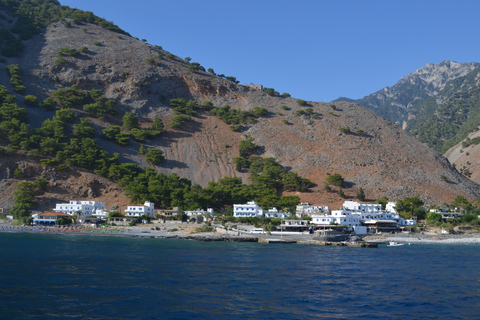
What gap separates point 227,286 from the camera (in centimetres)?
2823

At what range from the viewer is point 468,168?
144750 millimetres

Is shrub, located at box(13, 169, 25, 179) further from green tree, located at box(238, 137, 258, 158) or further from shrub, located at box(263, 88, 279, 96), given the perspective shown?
shrub, located at box(263, 88, 279, 96)

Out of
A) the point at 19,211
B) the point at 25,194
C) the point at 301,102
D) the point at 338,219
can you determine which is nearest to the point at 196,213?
the point at 338,219

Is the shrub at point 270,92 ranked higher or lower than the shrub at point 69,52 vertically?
lower

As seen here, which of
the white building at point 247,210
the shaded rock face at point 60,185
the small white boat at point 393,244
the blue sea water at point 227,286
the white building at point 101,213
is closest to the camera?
the blue sea water at point 227,286

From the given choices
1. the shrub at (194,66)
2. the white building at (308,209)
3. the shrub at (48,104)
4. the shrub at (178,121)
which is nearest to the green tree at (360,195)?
the white building at (308,209)

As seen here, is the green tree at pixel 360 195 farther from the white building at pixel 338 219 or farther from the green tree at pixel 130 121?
the green tree at pixel 130 121

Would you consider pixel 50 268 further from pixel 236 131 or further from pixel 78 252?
pixel 236 131

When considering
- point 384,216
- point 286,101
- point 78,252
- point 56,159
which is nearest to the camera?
point 78,252

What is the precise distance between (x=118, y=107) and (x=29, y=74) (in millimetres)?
25507

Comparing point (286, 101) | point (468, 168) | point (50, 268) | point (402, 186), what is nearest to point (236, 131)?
point (286, 101)

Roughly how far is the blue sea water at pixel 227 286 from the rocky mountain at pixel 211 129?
54039 millimetres

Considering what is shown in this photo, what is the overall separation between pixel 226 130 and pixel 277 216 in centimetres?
4312

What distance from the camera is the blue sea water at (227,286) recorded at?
2238cm
